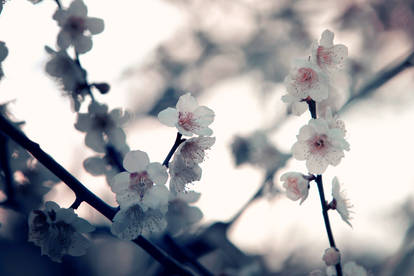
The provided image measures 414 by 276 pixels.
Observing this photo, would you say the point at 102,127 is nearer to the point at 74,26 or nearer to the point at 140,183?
the point at 74,26

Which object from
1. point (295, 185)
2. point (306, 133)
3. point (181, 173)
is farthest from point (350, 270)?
point (181, 173)

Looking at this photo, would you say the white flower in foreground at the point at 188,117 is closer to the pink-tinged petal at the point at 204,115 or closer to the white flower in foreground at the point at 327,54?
the pink-tinged petal at the point at 204,115

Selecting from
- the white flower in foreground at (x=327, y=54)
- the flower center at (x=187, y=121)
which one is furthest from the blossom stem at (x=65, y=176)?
the white flower in foreground at (x=327, y=54)

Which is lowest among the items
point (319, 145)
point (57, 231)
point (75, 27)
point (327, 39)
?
point (57, 231)

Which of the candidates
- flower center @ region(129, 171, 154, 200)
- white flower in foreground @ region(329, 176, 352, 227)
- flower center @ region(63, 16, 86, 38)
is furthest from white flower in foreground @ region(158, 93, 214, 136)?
flower center @ region(63, 16, 86, 38)

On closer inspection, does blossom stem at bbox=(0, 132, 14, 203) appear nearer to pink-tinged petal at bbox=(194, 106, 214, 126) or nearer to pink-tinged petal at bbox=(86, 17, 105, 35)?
pink-tinged petal at bbox=(86, 17, 105, 35)

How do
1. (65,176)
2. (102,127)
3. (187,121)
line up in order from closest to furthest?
(65,176) < (187,121) < (102,127)

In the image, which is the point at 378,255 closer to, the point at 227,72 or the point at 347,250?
the point at 347,250
